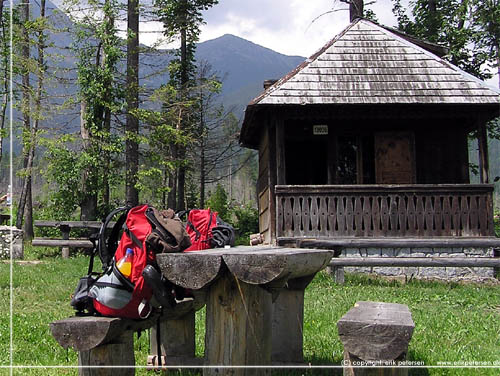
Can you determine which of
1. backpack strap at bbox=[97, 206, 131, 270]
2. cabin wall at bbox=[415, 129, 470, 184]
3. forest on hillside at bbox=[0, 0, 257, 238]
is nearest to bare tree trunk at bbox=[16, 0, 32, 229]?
forest on hillside at bbox=[0, 0, 257, 238]

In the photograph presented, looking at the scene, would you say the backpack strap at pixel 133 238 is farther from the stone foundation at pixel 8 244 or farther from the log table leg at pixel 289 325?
the stone foundation at pixel 8 244

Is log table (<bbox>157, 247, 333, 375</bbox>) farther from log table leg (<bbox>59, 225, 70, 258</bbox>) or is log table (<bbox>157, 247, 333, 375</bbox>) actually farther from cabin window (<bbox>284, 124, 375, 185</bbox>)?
log table leg (<bbox>59, 225, 70, 258</bbox>)

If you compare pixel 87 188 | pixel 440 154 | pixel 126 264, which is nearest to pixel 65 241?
pixel 87 188

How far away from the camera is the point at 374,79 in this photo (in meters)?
14.3

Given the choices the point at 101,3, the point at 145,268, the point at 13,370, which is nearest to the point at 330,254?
the point at 145,268

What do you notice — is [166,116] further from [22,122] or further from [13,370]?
[13,370]

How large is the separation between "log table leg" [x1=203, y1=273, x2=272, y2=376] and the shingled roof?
9.95 m

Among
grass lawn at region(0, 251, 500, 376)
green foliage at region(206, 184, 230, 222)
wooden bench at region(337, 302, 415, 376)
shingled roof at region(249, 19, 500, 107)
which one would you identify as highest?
shingled roof at region(249, 19, 500, 107)

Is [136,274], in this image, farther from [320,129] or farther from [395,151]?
[395,151]

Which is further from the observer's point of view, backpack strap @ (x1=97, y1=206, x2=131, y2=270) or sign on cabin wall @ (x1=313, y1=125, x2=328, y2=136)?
sign on cabin wall @ (x1=313, y1=125, x2=328, y2=136)

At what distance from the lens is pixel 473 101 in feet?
44.1

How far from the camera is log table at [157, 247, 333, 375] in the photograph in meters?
3.52

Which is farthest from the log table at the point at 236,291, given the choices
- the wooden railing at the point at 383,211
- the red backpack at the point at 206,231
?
the wooden railing at the point at 383,211

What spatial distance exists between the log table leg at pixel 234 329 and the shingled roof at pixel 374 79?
9.95 m
